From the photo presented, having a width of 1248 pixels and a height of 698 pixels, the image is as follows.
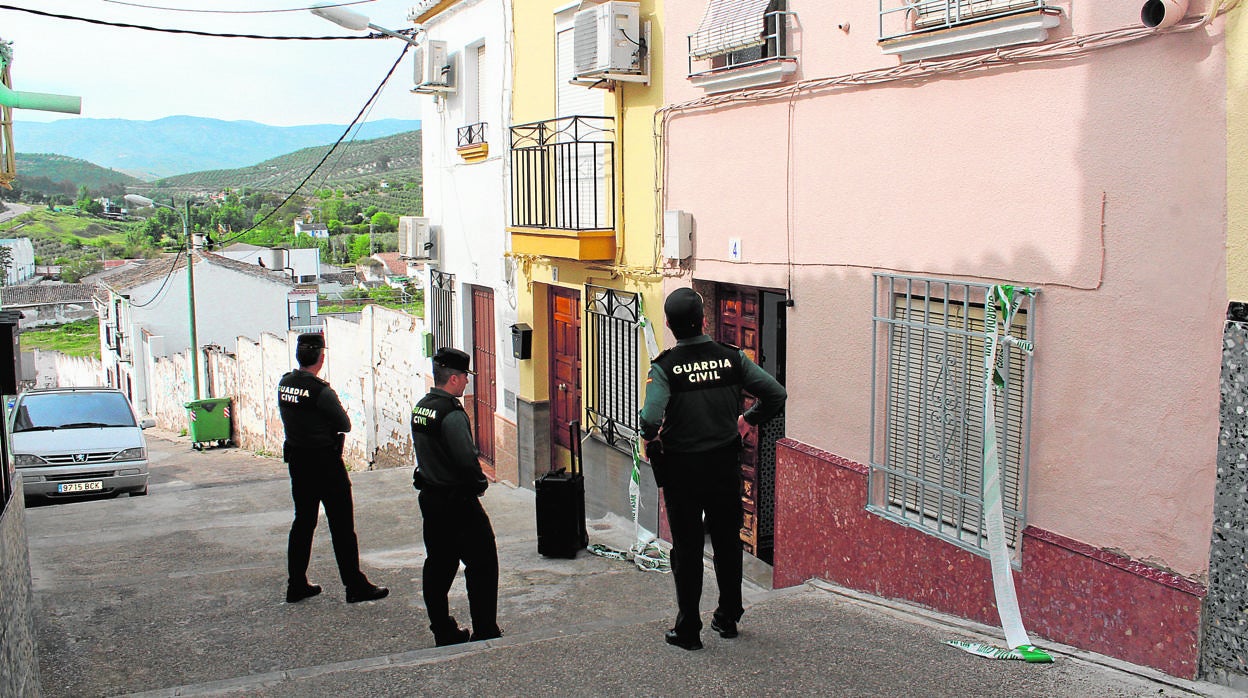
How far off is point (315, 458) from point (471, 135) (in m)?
6.91

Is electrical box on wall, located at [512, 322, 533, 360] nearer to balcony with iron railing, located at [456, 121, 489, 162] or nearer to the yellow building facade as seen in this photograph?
the yellow building facade

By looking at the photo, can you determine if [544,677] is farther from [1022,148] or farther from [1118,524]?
[1022,148]

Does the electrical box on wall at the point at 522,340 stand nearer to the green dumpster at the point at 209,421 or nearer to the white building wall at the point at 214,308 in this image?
the green dumpster at the point at 209,421

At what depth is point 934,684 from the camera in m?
4.31

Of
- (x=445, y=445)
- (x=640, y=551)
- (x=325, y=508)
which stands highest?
(x=445, y=445)

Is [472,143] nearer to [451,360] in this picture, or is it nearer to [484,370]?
[484,370]

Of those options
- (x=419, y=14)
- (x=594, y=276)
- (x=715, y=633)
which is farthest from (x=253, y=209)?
(x=715, y=633)

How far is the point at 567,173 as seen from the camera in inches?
395

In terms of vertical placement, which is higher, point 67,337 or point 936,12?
point 936,12

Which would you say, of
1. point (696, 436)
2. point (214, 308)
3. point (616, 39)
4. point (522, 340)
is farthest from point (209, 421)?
point (696, 436)

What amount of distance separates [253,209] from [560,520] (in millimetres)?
77157

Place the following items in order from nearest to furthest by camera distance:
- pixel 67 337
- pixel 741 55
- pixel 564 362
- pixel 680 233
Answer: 1. pixel 741 55
2. pixel 680 233
3. pixel 564 362
4. pixel 67 337

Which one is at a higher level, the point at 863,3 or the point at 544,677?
the point at 863,3

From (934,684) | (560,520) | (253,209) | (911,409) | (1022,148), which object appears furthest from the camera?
(253,209)
